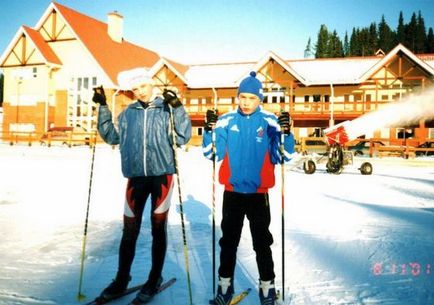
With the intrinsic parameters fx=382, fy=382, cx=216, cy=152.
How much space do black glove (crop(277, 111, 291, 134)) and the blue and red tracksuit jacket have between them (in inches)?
2.3

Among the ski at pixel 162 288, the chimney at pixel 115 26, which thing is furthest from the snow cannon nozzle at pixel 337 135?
the chimney at pixel 115 26

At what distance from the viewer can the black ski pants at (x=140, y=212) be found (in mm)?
3344

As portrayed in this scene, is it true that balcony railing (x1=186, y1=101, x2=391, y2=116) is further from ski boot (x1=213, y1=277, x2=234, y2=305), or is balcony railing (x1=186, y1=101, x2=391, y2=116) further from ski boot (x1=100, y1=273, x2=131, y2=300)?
ski boot (x1=100, y1=273, x2=131, y2=300)

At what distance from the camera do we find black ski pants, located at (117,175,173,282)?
334 centimetres

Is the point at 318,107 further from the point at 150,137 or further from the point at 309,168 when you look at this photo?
the point at 150,137

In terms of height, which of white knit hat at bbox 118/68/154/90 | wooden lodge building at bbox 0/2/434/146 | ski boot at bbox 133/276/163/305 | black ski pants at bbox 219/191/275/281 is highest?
wooden lodge building at bbox 0/2/434/146

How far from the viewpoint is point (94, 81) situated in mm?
34469

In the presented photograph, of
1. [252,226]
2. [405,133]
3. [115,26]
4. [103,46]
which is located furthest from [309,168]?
[115,26]

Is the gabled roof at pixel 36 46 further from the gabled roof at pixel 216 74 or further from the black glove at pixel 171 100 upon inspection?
the black glove at pixel 171 100

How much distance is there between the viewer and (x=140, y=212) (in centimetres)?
340

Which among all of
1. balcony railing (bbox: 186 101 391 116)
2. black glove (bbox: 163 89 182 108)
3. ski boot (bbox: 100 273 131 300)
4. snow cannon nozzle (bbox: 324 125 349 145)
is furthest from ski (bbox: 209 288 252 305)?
balcony railing (bbox: 186 101 391 116)

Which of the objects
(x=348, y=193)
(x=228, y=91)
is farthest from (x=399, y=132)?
(x=348, y=193)

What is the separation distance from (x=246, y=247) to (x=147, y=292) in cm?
189

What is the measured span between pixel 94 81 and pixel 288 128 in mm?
33915
